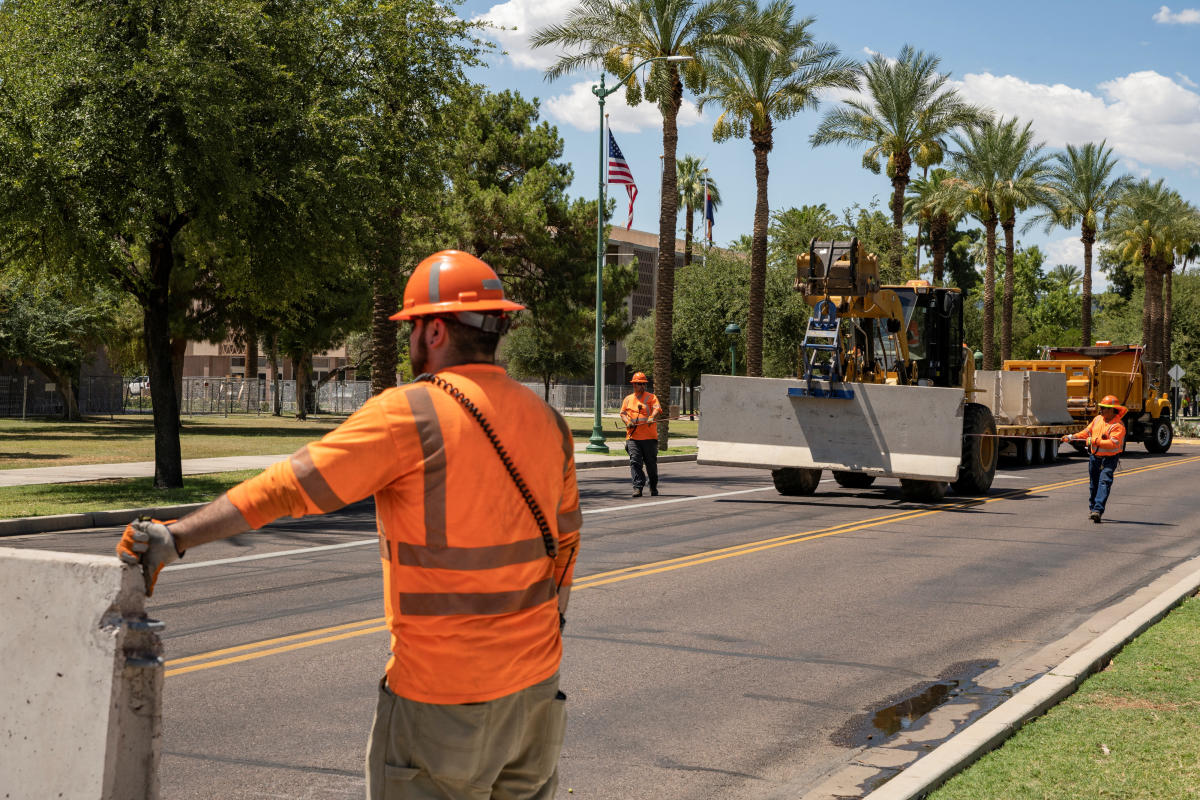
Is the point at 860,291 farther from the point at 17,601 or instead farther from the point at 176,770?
the point at 17,601

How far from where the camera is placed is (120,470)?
2195cm

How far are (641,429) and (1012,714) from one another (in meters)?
12.1

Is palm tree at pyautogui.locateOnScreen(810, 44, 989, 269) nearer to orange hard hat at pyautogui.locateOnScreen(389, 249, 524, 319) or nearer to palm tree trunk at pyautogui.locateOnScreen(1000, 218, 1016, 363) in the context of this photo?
palm tree trunk at pyautogui.locateOnScreen(1000, 218, 1016, 363)

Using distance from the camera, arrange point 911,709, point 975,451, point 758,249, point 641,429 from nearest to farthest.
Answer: point 911,709 → point 641,429 → point 975,451 → point 758,249

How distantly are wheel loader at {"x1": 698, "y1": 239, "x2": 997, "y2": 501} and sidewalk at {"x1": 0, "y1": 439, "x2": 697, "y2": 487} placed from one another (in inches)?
286

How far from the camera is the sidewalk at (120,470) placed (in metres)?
20.0

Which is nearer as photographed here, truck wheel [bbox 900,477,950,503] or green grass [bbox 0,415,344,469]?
truck wheel [bbox 900,477,950,503]

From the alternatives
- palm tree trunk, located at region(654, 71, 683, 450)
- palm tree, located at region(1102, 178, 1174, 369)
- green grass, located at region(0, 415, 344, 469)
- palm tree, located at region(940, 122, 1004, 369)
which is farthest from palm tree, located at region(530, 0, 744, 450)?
palm tree, located at region(1102, 178, 1174, 369)

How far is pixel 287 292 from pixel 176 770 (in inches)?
578

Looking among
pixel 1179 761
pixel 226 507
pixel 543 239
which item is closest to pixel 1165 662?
pixel 1179 761

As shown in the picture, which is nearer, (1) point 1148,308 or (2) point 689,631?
(2) point 689,631

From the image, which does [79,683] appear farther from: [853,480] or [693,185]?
[693,185]

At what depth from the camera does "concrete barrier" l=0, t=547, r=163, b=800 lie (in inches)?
112

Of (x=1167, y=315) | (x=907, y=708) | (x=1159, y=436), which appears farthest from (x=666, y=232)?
(x=1167, y=315)
